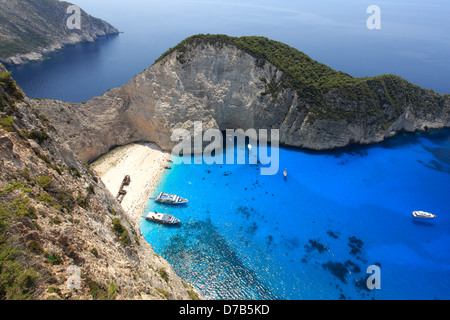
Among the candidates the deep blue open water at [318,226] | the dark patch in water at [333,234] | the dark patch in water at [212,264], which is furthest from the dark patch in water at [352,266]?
the dark patch in water at [212,264]

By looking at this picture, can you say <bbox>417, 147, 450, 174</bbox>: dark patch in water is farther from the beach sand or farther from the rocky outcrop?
the rocky outcrop

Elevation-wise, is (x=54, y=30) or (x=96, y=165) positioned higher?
(x=54, y=30)

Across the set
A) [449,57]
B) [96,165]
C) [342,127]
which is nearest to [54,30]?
[96,165]

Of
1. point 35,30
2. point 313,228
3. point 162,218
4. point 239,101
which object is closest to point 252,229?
point 313,228
